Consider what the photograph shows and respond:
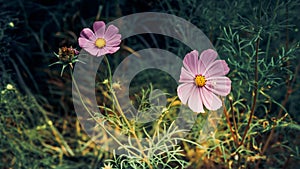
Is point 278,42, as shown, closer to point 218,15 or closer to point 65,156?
point 218,15

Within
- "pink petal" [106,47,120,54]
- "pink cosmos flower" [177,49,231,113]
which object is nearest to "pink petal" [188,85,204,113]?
"pink cosmos flower" [177,49,231,113]

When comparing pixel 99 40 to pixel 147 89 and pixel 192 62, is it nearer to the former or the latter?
pixel 192 62

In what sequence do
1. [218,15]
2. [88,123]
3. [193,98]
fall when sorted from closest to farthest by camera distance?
[193,98]
[218,15]
[88,123]

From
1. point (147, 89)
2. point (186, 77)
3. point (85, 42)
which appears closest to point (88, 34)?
point (85, 42)

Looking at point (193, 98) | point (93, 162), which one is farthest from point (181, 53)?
point (193, 98)

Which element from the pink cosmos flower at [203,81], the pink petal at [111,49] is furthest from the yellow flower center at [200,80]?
the pink petal at [111,49]

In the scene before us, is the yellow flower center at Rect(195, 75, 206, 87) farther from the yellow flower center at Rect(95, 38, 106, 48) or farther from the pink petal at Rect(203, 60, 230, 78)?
the yellow flower center at Rect(95, 38, 106, 48)

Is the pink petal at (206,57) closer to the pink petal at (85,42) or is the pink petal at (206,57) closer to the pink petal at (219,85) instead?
the pink petal at (219,85)
